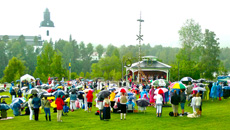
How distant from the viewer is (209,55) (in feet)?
210

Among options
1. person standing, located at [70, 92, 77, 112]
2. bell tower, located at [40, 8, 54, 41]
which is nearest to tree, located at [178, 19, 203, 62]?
person standing, located at [70, 92, 77, 112]

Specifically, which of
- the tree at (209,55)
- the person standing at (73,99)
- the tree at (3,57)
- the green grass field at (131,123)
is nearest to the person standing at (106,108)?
the green grass field at (131,123)

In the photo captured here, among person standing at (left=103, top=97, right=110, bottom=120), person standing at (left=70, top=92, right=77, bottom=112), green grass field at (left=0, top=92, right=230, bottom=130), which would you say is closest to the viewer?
green grass field at (left=0, top=92, right=230, bottom=130)

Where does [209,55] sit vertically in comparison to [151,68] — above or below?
above

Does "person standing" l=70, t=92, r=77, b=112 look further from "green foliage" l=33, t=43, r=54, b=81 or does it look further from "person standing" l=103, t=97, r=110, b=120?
"green foliage" l=33, t=43, r=54, b=81

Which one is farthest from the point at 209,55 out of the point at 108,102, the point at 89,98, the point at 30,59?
the point at 30,59

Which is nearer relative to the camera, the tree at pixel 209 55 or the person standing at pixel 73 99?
the person standing at pixel 73 99

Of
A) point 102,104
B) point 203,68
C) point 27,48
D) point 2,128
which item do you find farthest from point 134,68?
point 27,48

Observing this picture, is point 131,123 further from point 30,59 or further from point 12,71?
point 30,59

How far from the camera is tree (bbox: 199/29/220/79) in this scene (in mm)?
63750

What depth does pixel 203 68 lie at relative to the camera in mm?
63750

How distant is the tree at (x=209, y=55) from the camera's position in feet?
209

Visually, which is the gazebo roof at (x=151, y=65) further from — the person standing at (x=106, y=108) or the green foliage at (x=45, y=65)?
the person standing at (x=106, y=108)

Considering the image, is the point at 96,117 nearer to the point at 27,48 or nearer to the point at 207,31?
the point at 207,31
